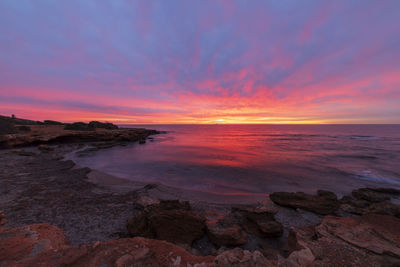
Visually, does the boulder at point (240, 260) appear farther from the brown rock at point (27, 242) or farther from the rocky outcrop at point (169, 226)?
the brown rock at point (27, 242)

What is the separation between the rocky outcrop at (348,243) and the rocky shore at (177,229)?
2 cm

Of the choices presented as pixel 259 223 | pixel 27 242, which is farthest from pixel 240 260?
pixel 27 242

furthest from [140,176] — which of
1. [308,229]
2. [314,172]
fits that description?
[314,172]

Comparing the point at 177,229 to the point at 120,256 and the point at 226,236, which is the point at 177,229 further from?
the point at 120,256

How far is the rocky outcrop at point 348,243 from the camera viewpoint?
2.75m

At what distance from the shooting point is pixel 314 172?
1316 centimetres

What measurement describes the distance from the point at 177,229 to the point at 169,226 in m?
0.26

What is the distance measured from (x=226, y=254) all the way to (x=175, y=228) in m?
2.23

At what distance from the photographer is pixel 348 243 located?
3.41 metres

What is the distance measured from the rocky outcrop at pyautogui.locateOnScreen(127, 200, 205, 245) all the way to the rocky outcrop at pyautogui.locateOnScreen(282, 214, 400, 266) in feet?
8.58

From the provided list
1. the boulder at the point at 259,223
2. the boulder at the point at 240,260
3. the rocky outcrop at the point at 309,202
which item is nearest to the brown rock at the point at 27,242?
the boulder at the point at 240,260

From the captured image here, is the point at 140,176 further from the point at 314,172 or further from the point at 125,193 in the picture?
the point at 314,172

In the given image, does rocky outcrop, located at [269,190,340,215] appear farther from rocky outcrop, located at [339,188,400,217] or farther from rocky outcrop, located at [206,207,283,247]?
rocky outcrop, located at [206,207,283,247]

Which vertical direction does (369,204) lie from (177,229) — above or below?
below
